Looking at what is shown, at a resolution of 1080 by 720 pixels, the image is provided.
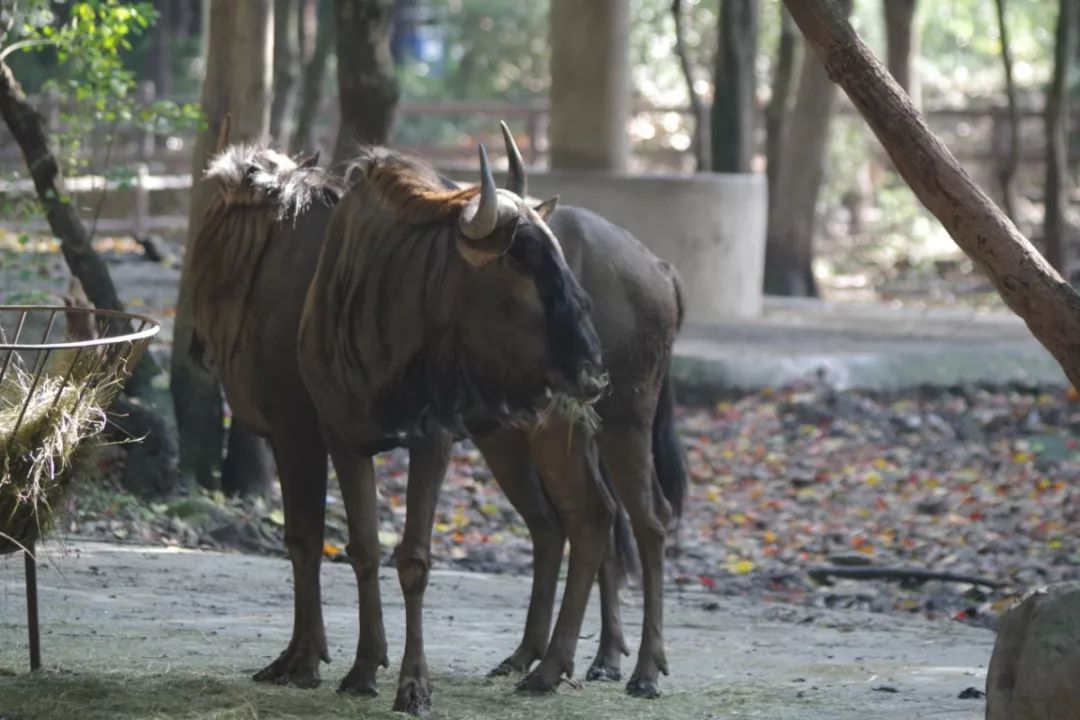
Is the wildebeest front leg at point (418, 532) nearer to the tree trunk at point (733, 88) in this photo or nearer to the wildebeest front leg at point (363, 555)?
the wildebeest front leg at point (363, 555)

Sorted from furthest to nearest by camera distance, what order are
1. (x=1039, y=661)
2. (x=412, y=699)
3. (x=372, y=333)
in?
(x=372, y=333) < (x=412, y=699) < (x=1039, y=661)

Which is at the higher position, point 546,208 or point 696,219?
point 546,208

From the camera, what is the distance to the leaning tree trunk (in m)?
9.49

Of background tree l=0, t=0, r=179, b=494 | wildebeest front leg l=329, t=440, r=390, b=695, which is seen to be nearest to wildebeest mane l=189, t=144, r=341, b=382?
wildebeest front leg l=329, t=440, r=390, b=695

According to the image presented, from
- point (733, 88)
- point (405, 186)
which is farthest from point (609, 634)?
point (733, 88)

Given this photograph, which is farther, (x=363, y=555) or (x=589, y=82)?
(x=589, y=82)

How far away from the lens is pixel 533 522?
6879 mm

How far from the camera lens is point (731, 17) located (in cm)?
1872

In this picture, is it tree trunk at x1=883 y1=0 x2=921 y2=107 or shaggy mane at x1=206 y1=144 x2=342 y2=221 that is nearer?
shaggy mane at x1=206 y1=144 x2=342 y2=221

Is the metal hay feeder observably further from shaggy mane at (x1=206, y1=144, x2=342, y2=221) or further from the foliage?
the foliage

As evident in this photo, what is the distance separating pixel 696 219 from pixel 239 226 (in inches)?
422

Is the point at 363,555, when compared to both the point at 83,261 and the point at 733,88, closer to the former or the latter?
the point at 83,261

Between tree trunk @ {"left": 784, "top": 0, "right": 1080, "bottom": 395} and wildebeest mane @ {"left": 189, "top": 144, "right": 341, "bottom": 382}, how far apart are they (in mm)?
1884

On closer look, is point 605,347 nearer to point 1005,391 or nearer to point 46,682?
point 46,682
